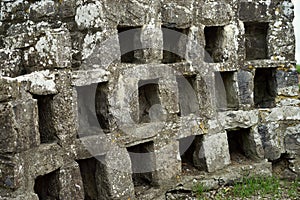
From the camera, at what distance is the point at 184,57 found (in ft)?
16.1

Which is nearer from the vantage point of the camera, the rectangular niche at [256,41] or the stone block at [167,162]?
the stone block at [167,162]

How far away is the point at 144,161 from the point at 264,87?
86.1 inches

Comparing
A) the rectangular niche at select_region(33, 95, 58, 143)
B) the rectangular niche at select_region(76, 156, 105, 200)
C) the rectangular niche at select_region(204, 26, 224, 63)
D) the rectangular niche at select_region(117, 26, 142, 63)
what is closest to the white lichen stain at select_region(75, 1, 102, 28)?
the rectangular niche at select_region(117, 26, 142, 63)

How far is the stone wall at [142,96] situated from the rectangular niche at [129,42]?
0.01 metres

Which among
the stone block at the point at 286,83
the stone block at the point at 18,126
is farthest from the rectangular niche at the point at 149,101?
the stone block at the point at 286,83

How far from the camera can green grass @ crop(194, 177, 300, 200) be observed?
15.8 ft

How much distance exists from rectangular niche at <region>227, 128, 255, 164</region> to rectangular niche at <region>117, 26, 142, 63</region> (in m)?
1.70

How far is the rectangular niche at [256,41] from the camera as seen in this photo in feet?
19.0

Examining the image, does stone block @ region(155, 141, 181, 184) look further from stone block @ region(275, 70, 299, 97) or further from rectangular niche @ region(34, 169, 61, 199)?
stone block @ region(275, 70, 299, 97)

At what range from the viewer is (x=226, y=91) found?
217 inches

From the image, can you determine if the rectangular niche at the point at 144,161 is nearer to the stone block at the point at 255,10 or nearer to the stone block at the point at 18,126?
the stone block at the point at 18,126

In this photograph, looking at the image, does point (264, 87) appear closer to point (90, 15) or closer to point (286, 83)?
point (286, 83)

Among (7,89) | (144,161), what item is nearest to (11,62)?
(7,89)

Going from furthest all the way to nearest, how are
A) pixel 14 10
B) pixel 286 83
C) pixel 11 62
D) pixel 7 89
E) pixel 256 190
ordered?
pixel 286 83, pixel 256 190, pixel 14 10, pixel 11 62, pixel 7 89
